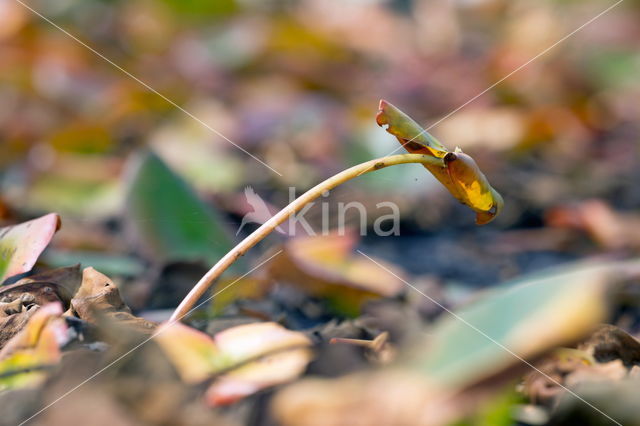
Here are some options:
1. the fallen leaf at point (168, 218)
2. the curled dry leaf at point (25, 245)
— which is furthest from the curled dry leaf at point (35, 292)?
the fallen leaf at point (168, 218)

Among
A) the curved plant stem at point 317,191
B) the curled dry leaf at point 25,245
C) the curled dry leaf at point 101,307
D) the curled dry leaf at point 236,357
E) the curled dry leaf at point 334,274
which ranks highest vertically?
the curved plant stem at point 317,191

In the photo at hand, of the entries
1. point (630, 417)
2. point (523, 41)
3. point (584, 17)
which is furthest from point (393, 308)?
point (584, 17)

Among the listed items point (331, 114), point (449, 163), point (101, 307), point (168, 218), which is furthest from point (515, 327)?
point (331, 114)

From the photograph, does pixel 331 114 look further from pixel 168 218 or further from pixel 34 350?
pixel 34 350

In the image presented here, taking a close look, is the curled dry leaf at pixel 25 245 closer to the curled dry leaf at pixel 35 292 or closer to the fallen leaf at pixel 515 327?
the curled dry leaf at pixel 35 292

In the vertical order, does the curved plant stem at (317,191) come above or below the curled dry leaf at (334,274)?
above

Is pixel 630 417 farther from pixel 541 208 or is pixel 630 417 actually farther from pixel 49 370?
pixel 541 208
